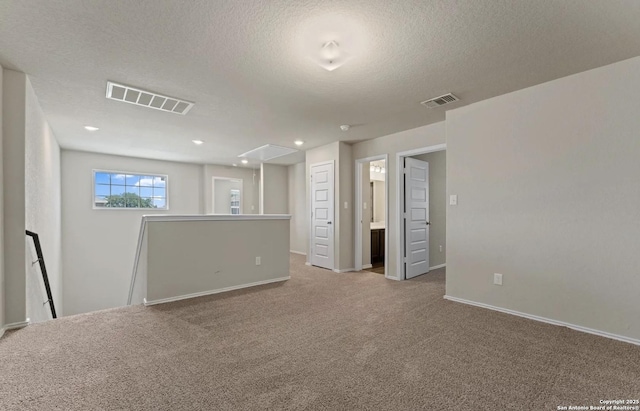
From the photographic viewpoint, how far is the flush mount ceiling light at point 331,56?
2326mm

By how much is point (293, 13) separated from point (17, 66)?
2.69m

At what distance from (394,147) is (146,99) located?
3655mm

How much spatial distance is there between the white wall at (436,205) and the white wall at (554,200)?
196cm

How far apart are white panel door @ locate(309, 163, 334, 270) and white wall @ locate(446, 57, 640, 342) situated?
242 cm

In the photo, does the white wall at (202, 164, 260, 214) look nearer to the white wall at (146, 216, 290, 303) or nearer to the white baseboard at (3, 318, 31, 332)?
the white wall at (146, 216, 290, 303)

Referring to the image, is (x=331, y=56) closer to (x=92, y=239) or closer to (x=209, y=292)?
(x=209, y=292)

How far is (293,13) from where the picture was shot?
1975mm

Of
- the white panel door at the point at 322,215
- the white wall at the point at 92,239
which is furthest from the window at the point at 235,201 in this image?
the white panel door at the point at 322,215

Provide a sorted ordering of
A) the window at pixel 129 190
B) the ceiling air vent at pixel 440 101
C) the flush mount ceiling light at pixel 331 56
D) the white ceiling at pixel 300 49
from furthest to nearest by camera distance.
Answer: the window at pixel 129 190, the ceiling air vent at pixel 440 101, the flush mount ceiling light at pixel 331 56, the white ceiling at pixel 300 49

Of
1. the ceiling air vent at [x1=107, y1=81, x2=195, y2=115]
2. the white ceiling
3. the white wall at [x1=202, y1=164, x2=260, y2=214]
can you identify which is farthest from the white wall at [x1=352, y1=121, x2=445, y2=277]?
the white wall at [x1=202, y1=164, x2=260, y2=214]

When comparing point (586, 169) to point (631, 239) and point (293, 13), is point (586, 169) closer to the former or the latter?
point (631, 239)

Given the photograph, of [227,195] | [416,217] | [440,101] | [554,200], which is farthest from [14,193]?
[227,195]

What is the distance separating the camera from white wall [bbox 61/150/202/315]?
20.2 feet

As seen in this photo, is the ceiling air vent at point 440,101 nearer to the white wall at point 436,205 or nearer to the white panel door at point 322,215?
the white wall at point 436,205
